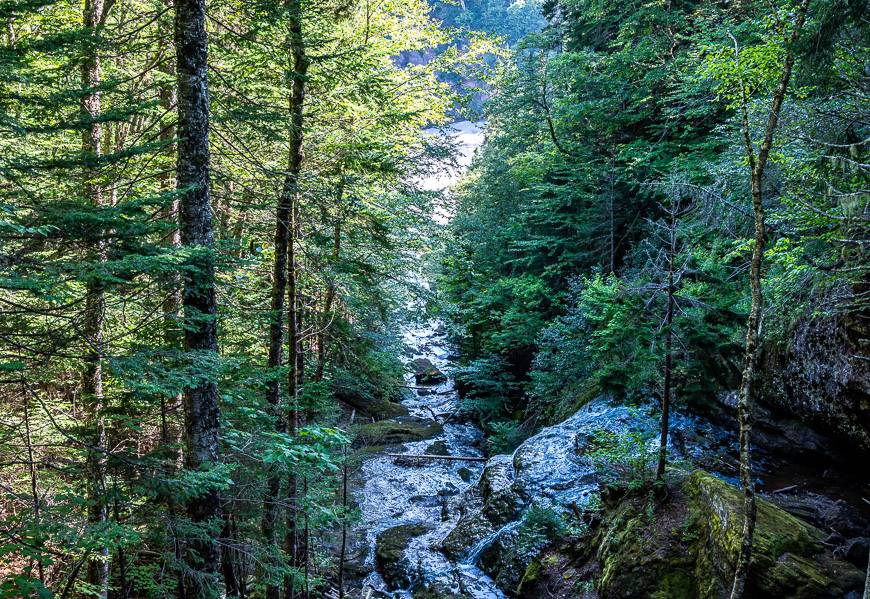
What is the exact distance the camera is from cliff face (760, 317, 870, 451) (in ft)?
23.8

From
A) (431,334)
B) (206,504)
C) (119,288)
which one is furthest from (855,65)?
(431,334)

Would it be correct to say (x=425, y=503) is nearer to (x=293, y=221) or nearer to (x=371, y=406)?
(x=371, y=406)

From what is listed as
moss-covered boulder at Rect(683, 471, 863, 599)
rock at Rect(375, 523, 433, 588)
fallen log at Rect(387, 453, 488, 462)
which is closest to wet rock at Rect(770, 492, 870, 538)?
moss-covered boulder at Rect(683, 471, 863, 599)

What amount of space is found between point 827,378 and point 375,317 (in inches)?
402

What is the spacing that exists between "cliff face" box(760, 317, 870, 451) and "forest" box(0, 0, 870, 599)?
0.20 ft

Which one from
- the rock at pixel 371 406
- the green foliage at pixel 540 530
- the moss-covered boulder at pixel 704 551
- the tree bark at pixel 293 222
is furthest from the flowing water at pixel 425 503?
the moss-covered boulder at pixel 704 551

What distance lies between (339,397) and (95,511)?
12.5 meters

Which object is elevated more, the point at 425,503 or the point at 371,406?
the point at 371,406

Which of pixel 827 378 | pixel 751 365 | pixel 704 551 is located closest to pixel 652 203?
pixel 827 378

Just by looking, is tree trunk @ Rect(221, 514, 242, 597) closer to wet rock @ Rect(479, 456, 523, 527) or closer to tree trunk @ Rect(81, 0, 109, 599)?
tree trunk @ Rect(81, 0, 109, 599)

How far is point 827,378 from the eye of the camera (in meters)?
7.89

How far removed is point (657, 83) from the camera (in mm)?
15812

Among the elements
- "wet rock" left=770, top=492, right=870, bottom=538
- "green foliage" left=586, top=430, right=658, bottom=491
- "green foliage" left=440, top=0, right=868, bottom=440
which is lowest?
"wet rock" left=770, top=492, right=870, bottom=538

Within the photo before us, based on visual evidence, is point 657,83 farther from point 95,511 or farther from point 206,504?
point 95,511
